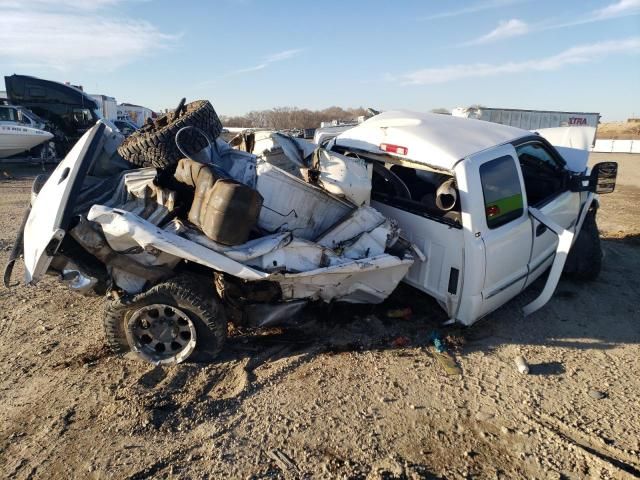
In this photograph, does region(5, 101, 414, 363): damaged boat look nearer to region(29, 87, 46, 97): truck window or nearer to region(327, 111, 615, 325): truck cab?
region(327, 111, 615, 325): truck cab

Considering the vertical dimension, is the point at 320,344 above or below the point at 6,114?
below

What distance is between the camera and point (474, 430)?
→ 2.79m

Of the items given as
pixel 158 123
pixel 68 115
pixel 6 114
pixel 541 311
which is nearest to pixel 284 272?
pixel 158 123

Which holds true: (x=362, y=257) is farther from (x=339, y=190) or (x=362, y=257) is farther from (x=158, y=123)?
(x=158, y=123)

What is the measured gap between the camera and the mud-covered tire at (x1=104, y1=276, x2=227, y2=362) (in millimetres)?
3277

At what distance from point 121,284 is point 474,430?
263 cm

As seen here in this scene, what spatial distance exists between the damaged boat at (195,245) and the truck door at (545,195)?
1.39 meters

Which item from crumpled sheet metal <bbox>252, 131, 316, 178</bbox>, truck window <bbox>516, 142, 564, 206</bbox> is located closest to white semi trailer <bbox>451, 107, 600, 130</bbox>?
truck window <bbox>516, 142, 564, 206</bbox>

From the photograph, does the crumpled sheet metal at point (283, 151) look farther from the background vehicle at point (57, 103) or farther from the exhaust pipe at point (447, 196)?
the background vehicle at point (57, 103)

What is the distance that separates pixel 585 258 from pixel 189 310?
4.22 m

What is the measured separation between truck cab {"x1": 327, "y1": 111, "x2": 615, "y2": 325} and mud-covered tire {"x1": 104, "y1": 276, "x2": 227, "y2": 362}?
1628 mm

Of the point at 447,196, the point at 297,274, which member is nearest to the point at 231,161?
the point at 297,274

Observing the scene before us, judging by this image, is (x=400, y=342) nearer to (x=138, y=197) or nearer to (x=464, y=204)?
(x=464, y=204)

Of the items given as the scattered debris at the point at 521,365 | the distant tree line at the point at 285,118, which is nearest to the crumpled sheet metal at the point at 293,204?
the scattered debris at the point at 521,365
